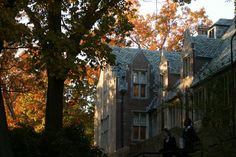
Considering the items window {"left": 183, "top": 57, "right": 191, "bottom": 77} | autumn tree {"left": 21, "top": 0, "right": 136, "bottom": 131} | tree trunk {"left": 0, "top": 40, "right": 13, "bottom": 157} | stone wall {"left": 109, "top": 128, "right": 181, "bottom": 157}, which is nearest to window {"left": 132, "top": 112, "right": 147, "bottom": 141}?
stone wall {"left": 109, "top": 128, "right": 181, "bottom": 157}

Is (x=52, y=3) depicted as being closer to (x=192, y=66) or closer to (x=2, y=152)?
(x=2, y=152)

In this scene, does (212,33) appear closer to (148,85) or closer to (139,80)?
(148,85)

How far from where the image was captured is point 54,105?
22.4 metres

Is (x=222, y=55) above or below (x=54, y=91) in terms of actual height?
above

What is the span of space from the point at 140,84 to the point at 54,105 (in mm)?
21047

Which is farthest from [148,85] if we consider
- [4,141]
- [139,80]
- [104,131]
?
[4,141]

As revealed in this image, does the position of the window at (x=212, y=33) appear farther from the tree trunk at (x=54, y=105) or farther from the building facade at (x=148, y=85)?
the tree trunk at (x=54, y=105)

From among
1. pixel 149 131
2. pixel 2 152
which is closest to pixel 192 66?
pixel 149 131

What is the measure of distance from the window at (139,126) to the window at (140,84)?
153cm

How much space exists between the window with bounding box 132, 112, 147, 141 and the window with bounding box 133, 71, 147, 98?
153 cm

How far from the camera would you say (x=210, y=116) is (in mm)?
17969

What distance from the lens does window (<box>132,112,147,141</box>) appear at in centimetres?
4216

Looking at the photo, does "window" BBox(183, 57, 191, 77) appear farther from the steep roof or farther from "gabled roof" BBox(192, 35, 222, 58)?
the steep roof

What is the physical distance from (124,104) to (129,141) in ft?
9.11
